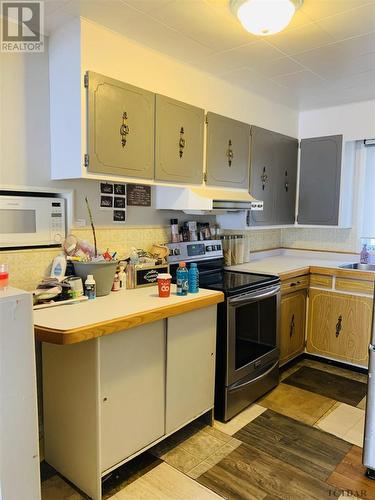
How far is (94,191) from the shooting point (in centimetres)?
233

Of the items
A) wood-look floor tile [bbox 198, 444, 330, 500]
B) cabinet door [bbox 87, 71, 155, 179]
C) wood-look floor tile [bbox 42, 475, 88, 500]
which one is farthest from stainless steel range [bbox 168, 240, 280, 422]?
wood-look floor tile [bbox 42, 475, 88, 500]

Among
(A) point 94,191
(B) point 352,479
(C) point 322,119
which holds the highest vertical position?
(C) point 322,119

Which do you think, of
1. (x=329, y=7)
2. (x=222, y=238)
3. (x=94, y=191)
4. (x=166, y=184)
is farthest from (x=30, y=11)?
(x=222, y=238)

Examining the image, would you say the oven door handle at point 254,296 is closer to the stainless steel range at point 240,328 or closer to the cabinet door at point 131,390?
the stainless steel range at point 240,328

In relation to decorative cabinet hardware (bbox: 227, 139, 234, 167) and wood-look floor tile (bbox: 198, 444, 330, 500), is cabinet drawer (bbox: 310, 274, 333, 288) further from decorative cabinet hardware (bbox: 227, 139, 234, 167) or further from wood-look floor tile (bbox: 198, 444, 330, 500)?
wood-look floor tile (bbox: 198, 444, 330, 500)

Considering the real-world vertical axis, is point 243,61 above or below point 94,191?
above

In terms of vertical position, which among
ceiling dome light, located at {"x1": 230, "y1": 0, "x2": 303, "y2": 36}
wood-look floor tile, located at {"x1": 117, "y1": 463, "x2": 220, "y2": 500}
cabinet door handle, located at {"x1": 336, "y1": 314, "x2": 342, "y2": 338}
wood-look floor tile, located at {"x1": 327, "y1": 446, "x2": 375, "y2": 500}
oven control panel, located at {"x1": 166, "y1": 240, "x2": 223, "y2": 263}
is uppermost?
ceiling dome light, located at {"x1": 230, "y1": 0, "x2": 303, "y2": 36}

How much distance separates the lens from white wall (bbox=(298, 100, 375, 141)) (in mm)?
3350

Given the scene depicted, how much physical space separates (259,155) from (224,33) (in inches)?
49.1

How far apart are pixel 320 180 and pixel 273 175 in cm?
58

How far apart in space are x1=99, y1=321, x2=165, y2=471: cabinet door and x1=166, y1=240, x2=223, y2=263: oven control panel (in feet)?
2.62

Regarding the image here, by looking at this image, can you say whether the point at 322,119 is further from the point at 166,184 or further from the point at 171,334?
the point at 171,334

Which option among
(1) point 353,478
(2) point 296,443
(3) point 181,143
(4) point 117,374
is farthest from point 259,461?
(3) point 181,143

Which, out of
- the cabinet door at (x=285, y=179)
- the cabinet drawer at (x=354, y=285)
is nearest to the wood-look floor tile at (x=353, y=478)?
the cabinet drawer at (x=354, y=285)
